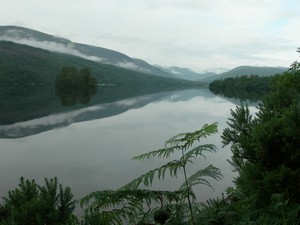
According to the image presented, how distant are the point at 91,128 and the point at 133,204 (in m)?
44.0

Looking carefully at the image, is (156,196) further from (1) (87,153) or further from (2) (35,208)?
(1) (87,153)

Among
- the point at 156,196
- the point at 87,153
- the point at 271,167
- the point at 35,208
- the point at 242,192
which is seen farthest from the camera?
the point at 87,153

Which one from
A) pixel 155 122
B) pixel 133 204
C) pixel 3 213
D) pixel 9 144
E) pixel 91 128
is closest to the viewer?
pixel 133 204

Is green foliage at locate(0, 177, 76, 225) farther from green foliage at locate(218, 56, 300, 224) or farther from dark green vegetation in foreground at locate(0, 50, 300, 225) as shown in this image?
green foliage at locate(218, 56, 300, 224)

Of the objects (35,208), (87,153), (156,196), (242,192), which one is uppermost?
(156,196)

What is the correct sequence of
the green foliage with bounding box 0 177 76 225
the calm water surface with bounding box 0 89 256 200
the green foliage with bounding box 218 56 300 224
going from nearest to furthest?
the green foliage with bounding box 218 56 300 224
the green foliage with bounding box 0 177 76 225
the calm water surface with bounding box 0 89 256 200

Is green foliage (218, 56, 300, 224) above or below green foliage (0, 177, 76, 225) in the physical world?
above

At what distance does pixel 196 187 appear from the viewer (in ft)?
67.1


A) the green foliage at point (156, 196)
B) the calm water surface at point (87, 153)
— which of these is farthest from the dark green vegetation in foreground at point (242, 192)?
the calm water surface at point (87, 153)

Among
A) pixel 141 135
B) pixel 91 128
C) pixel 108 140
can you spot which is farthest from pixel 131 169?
pixel 91 128

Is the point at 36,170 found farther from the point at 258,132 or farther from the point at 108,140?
the point at 258,132

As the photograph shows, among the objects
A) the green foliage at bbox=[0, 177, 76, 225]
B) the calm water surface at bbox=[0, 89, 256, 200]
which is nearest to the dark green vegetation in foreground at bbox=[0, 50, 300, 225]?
the green foliage at bbox=[0, 177, 76, 225]

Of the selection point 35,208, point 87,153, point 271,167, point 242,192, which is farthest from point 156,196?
point 87,153

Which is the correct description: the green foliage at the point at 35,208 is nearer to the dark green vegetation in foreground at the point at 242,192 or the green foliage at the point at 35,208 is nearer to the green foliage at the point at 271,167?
the dark green vegetation in foreground at the point at 242,192
